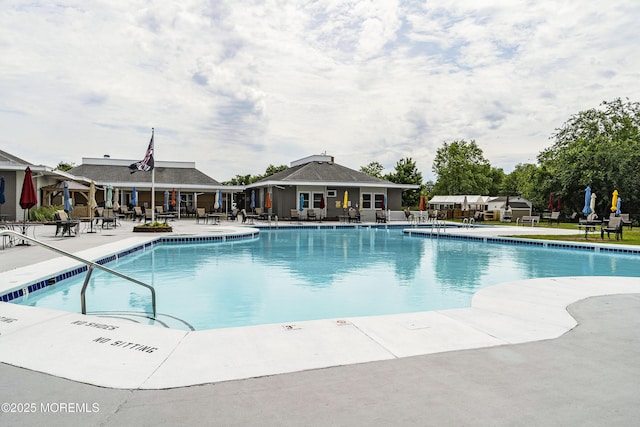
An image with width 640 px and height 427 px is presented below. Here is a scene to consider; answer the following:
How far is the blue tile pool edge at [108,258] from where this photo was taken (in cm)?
580

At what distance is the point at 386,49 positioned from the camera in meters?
16.3

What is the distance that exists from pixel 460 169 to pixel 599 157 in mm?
23215

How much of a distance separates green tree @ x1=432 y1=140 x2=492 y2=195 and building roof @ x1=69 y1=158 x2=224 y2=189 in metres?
32.5

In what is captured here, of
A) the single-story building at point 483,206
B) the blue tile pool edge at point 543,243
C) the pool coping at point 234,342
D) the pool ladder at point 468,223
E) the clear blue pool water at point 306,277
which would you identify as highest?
the single-story building at point 483,206

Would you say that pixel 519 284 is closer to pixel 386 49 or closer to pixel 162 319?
pixel 162 319

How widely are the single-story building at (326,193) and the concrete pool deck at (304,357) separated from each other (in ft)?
66.2

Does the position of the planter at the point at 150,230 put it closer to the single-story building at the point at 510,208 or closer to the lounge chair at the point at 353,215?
the lounge chair at the point at 353,215

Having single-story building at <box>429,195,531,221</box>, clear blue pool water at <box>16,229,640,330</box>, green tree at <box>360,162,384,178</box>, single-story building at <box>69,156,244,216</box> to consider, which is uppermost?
green tree at <box>360,162,384,178</box>

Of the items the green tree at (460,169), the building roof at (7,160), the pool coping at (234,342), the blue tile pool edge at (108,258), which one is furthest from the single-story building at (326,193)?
the green tree at (460,169)

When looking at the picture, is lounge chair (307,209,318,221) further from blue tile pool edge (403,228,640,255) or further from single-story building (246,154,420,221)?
blue tile pool edge (403,228,640,255)

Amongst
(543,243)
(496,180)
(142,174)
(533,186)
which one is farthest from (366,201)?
(496,180)

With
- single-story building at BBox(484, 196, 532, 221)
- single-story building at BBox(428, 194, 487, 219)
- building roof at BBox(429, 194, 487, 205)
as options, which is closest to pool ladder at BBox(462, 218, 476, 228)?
single-story building at BBox(484, 196, 532, 221)

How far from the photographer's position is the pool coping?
2.90 m

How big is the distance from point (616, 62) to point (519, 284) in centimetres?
2480
